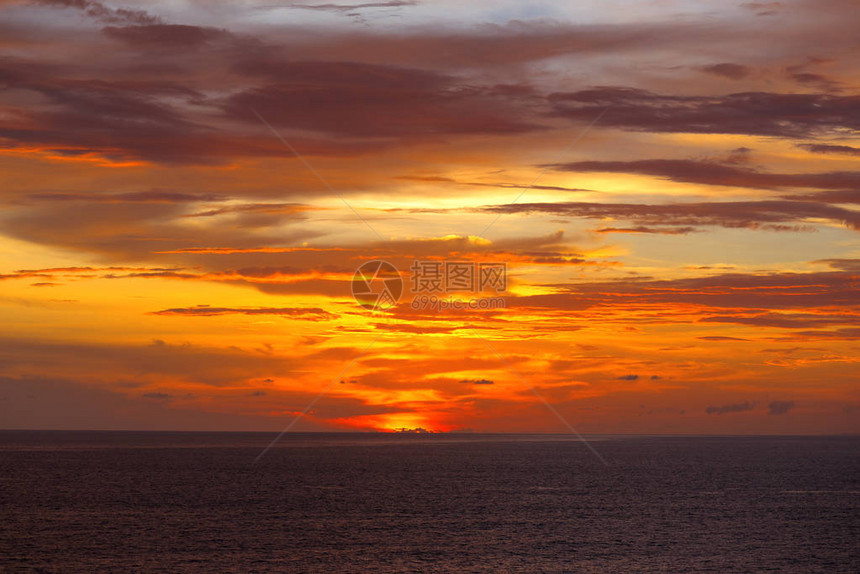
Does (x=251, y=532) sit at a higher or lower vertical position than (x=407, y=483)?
higher

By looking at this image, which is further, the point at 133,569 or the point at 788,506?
the point at 788,506

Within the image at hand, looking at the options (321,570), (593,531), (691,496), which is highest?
(321,570)

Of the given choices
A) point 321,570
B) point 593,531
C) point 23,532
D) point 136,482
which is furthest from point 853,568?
point 136,482

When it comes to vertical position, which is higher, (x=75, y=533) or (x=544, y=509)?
(x=75, y=533)

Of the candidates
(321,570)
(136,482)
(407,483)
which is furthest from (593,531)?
(136,482)

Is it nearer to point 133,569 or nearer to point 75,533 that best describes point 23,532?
point 75,533

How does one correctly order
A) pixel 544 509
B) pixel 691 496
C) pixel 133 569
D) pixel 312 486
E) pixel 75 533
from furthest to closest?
pixel 312 486 → pixel 691 496 → pixel 544 509 → pixel 75 533 → pixel 133 569

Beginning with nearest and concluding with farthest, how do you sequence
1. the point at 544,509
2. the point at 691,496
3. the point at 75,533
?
the point at 75,533
the point at 544,509
the point at 691,496

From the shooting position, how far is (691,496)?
153m

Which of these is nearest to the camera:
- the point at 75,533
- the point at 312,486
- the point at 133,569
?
the point at 133,569

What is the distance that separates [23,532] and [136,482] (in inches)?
3010

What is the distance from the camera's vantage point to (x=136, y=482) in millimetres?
175125

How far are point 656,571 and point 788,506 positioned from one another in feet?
220

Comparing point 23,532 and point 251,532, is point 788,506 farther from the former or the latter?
point 23,532
